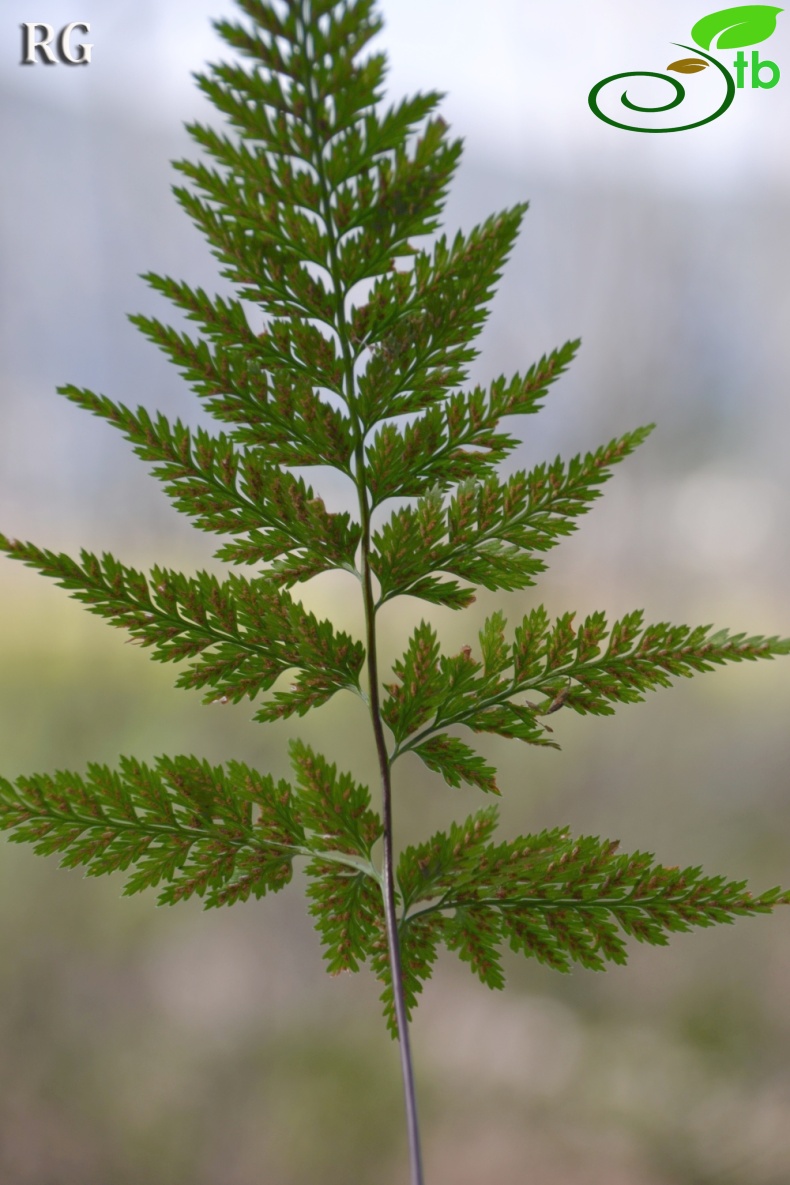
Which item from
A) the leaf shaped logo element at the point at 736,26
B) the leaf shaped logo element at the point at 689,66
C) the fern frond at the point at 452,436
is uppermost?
the leaf shaped logo element at the point at 736,26

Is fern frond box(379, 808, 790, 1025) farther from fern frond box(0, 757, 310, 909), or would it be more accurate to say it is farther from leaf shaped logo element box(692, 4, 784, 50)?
leaf shaped logo element box(692, 4, 784, 50)

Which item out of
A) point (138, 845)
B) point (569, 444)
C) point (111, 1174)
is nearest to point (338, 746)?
point (569, 444)

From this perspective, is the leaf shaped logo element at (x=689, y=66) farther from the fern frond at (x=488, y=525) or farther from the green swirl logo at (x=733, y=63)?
the fern frond at (x=488, y=525)

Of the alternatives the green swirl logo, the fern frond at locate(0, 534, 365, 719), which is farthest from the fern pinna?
the green swirl logo

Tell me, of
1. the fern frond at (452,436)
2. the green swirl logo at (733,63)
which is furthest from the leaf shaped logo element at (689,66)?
the fern frond at (452,436)

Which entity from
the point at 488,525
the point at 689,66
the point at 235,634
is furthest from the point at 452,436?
the point at 689,66

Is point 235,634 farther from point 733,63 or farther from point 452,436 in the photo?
point 733,63

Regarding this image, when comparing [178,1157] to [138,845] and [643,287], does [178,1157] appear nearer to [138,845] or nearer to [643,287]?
[138,845]
